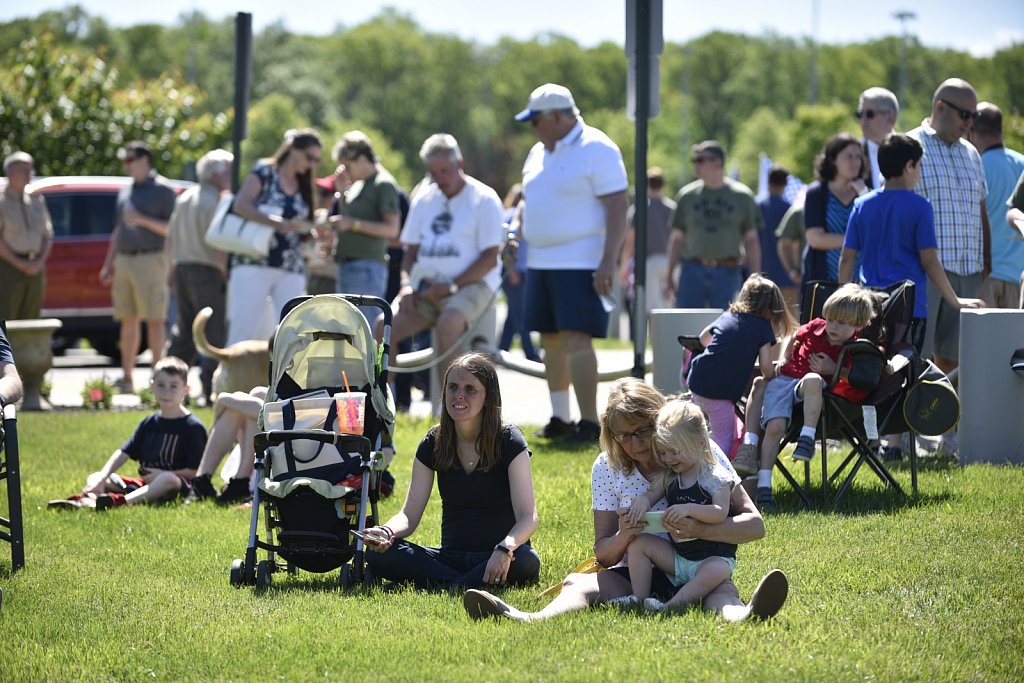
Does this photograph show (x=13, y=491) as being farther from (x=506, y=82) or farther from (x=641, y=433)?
(x=506, y=82)

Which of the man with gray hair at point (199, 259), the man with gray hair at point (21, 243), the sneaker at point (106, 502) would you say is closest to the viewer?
the sneaker at point (106, 502)

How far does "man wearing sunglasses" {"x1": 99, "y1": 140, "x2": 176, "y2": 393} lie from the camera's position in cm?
1470

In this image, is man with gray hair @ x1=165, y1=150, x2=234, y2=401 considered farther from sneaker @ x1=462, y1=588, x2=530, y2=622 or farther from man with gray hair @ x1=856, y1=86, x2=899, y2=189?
sneaker @ x1=462, y1=588, x2=530, y2=622

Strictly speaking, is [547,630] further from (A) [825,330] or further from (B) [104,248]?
(B) [104,248]

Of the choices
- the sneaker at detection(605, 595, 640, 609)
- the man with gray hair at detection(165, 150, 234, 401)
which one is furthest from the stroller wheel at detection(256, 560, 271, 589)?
the man with gray hair at detection(165, 150, 234, 401)

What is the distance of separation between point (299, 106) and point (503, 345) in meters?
76.7

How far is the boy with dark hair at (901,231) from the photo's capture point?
867 cm

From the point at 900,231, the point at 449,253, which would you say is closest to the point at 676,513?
the point at 900,231

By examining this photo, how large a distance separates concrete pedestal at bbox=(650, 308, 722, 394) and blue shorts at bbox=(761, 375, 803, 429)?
2217 mm

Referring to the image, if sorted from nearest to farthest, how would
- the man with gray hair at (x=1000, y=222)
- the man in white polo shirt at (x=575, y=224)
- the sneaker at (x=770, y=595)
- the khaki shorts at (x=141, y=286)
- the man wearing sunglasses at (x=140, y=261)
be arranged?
the sneaker at (x=770, y=595)
the man in white polo shirt at (x=575, y=224)
the man with gray hair at (x=1000, y=222)
the man wearing sunglasses at (x=140, y=261)
the khaki shorts at (x=141, y=286)

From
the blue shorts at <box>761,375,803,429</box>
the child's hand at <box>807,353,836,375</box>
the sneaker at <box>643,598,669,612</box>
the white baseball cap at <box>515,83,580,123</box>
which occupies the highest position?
the white baseball cap at <box>515,83,580,123</box>

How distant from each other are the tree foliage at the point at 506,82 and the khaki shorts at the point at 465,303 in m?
56.7

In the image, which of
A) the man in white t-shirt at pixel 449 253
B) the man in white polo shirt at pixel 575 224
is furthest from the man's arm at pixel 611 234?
the man in white t-shirt at pixel 449 253

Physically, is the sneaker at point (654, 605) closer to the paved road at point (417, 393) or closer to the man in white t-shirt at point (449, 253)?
the man in white t-shirt at point (449, 253)
